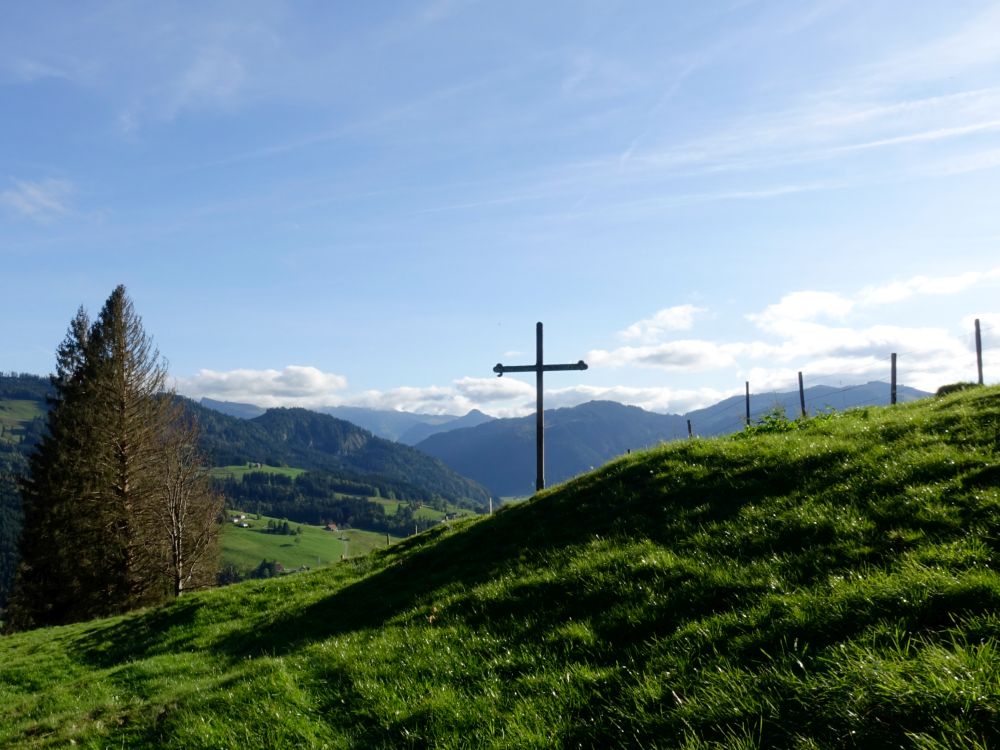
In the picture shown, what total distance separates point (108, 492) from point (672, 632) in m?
50.1

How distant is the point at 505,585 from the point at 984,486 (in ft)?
26.5

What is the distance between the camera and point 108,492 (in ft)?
152

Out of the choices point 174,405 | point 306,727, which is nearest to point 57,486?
point 174,405

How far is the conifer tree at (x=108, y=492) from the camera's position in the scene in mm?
46125

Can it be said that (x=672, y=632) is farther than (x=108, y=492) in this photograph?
No

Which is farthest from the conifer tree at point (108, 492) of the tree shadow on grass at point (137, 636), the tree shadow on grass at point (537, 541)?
the tree shadow on grass at point (537, 541)

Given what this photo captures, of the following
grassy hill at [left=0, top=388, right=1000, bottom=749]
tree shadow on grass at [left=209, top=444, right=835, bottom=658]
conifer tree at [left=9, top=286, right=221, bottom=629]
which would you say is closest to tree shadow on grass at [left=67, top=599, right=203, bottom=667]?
grassy hill at [left=0, top=388, right=1000, bottom=749]

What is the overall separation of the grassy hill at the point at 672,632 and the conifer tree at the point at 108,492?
3311cm

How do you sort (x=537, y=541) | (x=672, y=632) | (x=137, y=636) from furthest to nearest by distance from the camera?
(x=137, y=636)
(x=537, y=541)
(x=672, y=632)

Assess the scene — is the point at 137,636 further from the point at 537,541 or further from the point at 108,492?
the point at 108,492

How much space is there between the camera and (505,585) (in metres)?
11.6

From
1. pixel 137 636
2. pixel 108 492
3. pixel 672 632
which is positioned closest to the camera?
pixel 672 632

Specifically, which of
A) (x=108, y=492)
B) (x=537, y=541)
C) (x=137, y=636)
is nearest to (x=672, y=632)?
(x=537, y=541)

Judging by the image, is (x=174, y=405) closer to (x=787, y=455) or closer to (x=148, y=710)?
(x=148, y=710)
